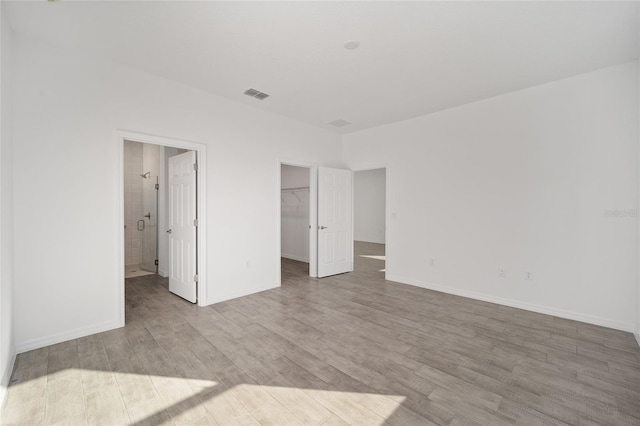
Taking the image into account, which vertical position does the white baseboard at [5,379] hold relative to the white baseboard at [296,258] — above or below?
below

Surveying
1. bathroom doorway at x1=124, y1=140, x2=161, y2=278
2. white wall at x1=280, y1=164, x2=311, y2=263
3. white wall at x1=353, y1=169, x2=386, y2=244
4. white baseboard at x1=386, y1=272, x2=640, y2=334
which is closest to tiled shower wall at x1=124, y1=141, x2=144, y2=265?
bathroom doorway at x1=124, y1=140, x2=161, y2=278

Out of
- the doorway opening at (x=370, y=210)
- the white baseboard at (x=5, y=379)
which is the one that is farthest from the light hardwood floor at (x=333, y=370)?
the doorway opening at (x=370, y=210)

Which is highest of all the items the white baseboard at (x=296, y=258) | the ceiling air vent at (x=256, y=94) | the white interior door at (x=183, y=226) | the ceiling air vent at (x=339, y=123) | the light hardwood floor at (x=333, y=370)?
the ceiling air vent at (x=339, y=123)

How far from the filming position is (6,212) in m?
2.22

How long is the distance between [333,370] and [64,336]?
8.79ft

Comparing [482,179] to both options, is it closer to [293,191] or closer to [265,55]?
[265,55]

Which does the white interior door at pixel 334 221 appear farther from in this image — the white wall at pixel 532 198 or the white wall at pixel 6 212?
the white wall at pixel 6 212

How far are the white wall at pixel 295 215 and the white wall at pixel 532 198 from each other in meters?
2.50

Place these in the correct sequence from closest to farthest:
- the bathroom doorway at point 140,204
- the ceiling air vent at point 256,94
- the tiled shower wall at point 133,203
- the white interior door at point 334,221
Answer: the ceiling air vent at point 256,94, the white interior door at point 334,221, the bathroom doorway at point 140,204, the tiled shower wall at point 133,203

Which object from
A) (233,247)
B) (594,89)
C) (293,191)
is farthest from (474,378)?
(293,191)

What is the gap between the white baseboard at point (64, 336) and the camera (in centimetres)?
260

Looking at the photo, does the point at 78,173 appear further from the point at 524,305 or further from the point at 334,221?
the point at 524,305

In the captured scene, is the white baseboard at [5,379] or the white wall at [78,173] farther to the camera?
the white wall at [78,173]

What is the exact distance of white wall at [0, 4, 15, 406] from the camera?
2.02 metres
